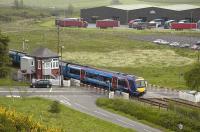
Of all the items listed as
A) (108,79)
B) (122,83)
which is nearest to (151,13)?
(108,79)

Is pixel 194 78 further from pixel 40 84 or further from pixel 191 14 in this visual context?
pixel 191 14

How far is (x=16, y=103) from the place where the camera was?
49938 mm

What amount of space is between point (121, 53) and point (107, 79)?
3431 centimetres

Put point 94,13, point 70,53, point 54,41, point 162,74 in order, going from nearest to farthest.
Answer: point 162,74
point 70,53
point 54,41
point 94,13

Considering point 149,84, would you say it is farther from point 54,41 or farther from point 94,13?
point 94,13

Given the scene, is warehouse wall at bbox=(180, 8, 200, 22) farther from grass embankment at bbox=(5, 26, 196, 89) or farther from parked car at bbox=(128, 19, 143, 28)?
grass embankment at bbox=(5, 26, 196, 89)

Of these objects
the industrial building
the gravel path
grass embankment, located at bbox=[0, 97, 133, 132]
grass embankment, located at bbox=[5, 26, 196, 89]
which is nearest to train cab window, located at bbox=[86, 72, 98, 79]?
grass embankment, located at bbox=[5, 26, 196, 89]

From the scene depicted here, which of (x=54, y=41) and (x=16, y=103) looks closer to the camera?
(x=16, y=103)

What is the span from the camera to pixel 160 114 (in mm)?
46531

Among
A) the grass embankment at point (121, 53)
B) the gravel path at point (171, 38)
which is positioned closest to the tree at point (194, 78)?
the grass embankment at point (121, 53)

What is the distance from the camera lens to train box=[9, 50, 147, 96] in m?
55.1

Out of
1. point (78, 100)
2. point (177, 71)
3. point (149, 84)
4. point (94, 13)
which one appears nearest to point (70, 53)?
point (177, 71)

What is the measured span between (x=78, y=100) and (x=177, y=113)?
11.9 m

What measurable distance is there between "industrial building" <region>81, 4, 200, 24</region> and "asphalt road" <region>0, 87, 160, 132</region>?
3512 inches
